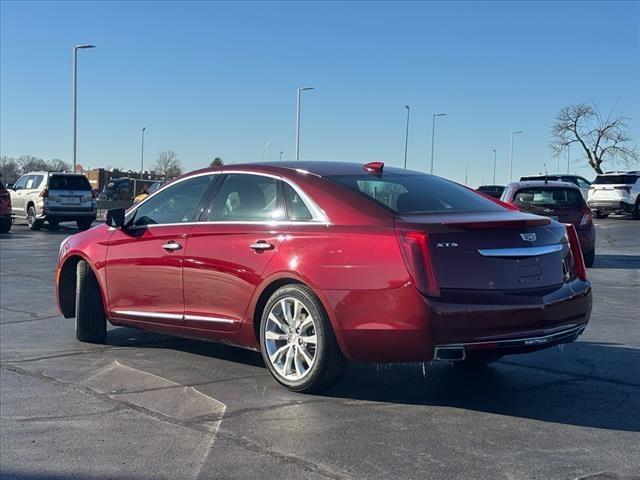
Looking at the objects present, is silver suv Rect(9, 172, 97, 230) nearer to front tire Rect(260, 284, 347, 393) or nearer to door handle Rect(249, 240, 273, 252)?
door handle Rect(249, 240, 273, 252)

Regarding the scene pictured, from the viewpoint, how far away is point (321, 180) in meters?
5.62

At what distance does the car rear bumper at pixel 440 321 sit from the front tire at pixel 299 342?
5.6 inches

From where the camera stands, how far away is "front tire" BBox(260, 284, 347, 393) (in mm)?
5195

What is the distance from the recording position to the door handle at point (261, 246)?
18.2 feet

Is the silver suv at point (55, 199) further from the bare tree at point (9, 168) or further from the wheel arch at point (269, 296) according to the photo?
the bare tree at point (9, 168)

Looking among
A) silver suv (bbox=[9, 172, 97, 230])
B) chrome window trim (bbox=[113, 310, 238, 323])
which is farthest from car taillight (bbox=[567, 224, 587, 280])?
silver suv (bbox=[9, 172, 97, 230])

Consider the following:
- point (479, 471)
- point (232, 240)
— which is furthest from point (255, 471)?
point (232, 240)

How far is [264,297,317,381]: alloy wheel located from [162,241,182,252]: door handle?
1141mm

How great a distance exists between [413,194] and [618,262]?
11.5 m

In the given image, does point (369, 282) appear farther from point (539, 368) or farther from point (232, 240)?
point (539, 368)

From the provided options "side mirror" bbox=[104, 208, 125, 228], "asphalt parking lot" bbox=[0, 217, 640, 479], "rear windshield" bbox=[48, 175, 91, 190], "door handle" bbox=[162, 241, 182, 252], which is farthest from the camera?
"rear windshield" bbox=[48, 175, 91, 190]

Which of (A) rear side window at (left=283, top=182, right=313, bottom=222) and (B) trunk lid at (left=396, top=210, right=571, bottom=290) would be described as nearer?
(B) trunk lid at (left=396, top=210, right=571, bottom=290)

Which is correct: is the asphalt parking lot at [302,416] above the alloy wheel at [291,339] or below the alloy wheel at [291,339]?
below

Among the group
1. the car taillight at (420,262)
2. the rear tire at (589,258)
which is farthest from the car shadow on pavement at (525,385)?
the rear tire at (589,258)
